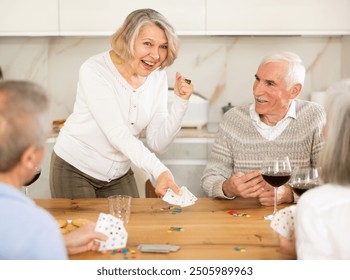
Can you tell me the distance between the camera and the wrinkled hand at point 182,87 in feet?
7.76

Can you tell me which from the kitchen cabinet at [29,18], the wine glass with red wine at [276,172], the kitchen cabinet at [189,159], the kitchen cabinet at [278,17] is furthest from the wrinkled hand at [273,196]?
the kitchen cabinet at [29,18]

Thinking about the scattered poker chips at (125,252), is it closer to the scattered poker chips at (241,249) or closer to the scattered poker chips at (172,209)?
the scattered poker chips at (241,249)

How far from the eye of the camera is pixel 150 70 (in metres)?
2.40

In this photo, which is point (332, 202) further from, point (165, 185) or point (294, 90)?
point (294, 90)

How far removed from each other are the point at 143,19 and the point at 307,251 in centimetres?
135

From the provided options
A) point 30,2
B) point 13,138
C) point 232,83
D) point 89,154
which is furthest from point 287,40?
point 13,138

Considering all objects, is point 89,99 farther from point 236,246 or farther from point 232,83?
point 232,83

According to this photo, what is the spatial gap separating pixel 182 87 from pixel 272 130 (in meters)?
0.43

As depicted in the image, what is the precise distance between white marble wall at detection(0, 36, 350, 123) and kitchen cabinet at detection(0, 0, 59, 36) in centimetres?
34

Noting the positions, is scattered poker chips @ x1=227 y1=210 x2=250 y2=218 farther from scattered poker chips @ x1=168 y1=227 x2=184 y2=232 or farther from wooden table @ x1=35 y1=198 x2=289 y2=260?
scattered poker chips @ x1=168 y1=227 x2=184 y2=232

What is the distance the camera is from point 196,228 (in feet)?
5.62

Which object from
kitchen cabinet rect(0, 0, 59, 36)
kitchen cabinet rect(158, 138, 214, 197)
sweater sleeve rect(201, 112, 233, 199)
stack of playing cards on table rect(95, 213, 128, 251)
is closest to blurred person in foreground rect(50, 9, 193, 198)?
sweater sleeve rect(201, 112, 233, 199)

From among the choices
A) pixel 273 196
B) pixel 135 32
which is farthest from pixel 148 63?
pixel 273 196

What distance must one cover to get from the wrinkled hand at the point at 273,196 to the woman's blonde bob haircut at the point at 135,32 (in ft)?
2.48
